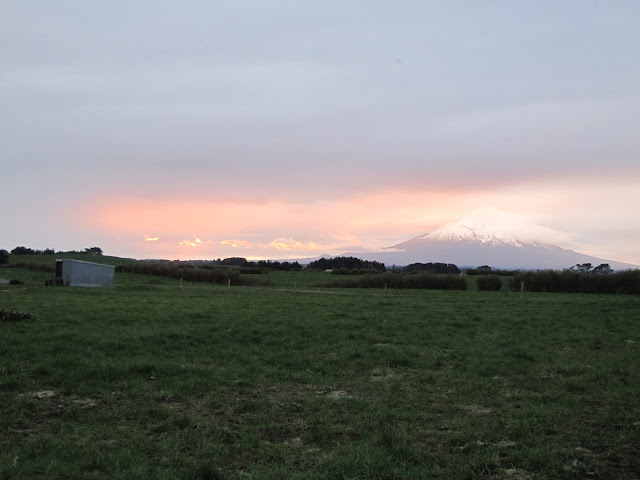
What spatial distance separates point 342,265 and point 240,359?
349ft

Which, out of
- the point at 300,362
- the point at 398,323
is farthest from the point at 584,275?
the point at 300,362

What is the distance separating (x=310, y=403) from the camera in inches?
355

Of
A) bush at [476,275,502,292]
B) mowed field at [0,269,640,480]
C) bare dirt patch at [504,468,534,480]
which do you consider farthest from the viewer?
bush at [476,275,502,292]

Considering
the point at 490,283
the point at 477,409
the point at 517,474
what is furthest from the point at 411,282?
the point at 517,474

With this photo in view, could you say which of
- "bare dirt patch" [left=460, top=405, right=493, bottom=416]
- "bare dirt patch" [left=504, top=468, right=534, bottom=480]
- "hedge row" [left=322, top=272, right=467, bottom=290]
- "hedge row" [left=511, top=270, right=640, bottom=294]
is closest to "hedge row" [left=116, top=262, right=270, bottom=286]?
"hedge row" [left=322, top=272, right=467, bottom=290]

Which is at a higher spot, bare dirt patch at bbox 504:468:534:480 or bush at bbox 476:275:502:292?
bush at bbox 476:275:502:292

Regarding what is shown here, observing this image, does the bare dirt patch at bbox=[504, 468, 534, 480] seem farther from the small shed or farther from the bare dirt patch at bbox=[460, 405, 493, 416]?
the small shed

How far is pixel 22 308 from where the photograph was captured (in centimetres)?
2203

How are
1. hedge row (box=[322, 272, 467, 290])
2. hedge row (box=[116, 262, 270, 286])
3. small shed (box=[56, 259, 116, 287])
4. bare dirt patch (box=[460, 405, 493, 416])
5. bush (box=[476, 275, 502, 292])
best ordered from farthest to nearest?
hedge row (box=[116, 262, 270, 286]), hedge row (box=[322, 272, 467, 290]), bush (box=[476, 275, 502, 292]), small shed (box=[56, 259, 116, 287]), bare dirt patch (box=[460, 405, 493, 416])

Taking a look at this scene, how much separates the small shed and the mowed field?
4232 cm

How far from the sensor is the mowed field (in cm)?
623

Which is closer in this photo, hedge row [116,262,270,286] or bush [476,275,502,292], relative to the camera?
bush [476,275,502,292]

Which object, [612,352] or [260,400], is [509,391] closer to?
[260,400]

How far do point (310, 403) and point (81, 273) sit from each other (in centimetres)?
5445
